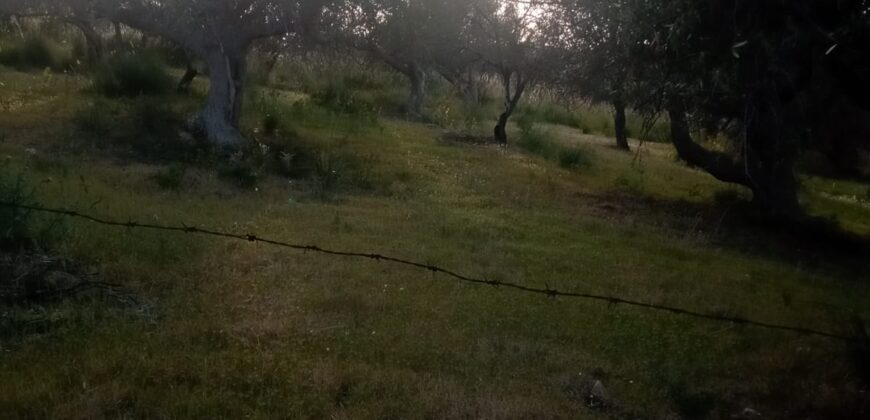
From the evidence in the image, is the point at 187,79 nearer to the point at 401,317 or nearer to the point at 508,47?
the point at 508,47

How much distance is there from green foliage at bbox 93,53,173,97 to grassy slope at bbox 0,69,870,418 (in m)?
5.39

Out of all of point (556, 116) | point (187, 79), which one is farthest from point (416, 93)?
point (556, 116)

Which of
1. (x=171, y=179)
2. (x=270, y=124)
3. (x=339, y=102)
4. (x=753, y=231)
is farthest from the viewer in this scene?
(x=339, y=102)

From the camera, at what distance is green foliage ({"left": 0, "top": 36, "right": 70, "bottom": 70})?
22938 mm

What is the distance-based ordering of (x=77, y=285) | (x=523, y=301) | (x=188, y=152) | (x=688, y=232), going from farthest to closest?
(x=188, y=152), (x=688, y=232), (x=523, y=301), (x=77, y=285)

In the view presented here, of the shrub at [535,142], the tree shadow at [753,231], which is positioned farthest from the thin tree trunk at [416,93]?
the tree shadow at [753,231]

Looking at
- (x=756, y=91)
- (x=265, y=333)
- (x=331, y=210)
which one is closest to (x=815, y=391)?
(x=756, y=91)

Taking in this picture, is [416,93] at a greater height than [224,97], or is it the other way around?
[224,97]

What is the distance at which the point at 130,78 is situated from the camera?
19.4 meters

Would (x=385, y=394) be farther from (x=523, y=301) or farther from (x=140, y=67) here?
(x=140, y=67)

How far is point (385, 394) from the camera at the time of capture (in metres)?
5.68

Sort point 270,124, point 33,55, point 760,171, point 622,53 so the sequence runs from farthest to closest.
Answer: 1. point 33,55
2. point 270,124
3. point 760,171
4. point 622,53

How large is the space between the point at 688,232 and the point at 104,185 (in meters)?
8.52

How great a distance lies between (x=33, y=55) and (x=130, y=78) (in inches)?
221
